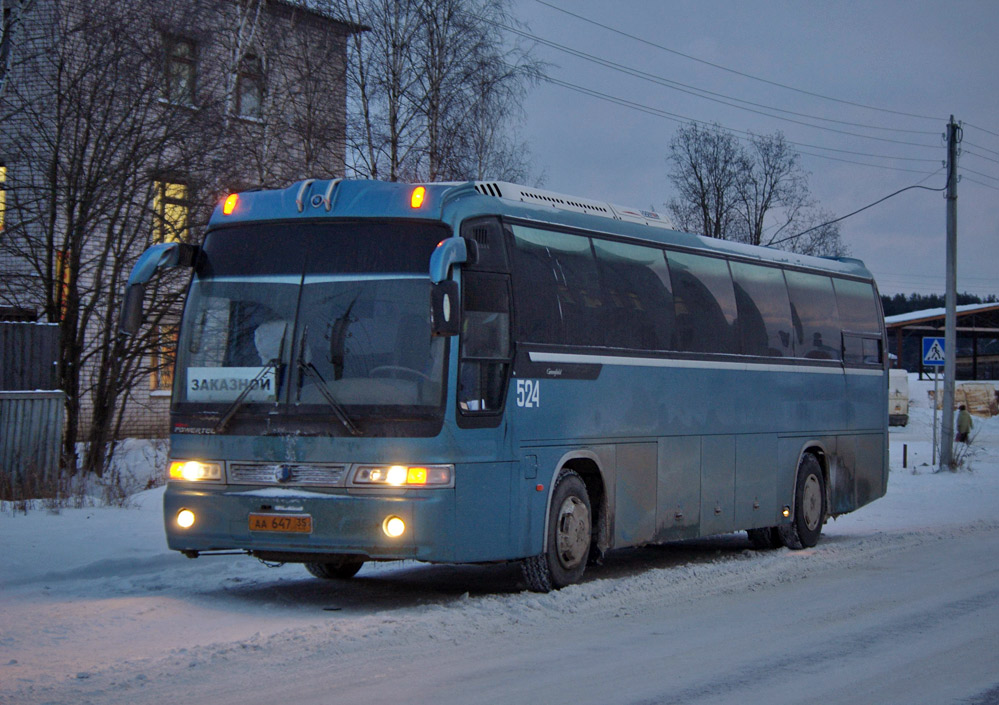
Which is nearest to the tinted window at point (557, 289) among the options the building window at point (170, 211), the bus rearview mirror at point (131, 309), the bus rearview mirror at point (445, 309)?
the bus rearview mirror at point (445, 309)

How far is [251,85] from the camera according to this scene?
2628 centimetres

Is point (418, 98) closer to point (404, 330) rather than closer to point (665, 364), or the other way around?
point (665, 364)

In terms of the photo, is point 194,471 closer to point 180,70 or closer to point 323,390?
point 323,390

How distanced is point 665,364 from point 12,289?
41.9 ft

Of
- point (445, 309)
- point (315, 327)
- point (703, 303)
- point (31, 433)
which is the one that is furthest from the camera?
point (31, 433)

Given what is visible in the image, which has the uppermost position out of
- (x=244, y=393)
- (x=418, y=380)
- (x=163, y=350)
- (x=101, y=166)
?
(x=101, y=166)

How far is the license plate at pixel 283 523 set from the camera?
9719 millimetres

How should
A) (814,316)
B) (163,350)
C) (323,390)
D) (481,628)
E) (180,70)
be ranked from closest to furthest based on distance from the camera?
(481,628), (323,390), (814,316), (163,350), (180,70)

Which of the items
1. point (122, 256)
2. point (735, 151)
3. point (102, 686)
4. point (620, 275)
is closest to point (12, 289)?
point (122, 256)

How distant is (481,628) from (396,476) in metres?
1.32

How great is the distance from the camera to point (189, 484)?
1020cm

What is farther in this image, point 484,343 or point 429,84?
point 429,84

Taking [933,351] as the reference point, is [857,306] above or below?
below

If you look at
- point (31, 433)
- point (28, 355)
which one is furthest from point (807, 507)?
point (28, 355)
